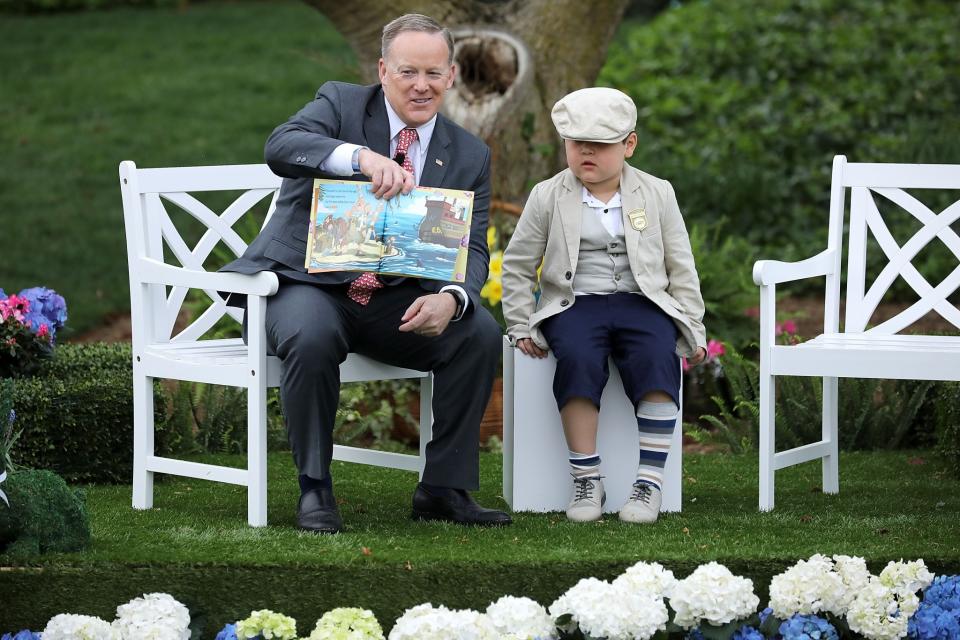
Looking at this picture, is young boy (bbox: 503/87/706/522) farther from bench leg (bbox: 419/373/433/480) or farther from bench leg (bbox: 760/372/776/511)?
bench leg (bbox: 419/373/433/480)

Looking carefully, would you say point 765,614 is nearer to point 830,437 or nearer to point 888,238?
point 830,437

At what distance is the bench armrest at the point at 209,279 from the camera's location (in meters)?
3.61

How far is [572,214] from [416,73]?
65cm

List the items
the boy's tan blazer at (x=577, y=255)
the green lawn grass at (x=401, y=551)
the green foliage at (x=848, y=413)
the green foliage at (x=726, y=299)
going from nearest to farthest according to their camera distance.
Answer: the green lawn grass at (x=401, y=551) → the boy's tan blazer at (x=577, y=255) → the green foliage at (x=848, y=413) → the green foliage at (x=726, y=299)

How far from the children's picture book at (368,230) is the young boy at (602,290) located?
42cm

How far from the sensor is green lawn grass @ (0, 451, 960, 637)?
3193mm

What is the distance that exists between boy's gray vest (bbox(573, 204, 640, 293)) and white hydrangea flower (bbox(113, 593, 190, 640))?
1.57m

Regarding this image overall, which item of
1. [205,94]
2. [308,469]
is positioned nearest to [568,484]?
[308,469]

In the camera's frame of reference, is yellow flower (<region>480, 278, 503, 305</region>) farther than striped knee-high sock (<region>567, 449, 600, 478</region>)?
Yes

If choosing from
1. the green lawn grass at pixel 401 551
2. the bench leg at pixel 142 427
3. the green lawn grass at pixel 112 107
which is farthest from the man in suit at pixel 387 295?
the green lawn grass at pixel 112 107

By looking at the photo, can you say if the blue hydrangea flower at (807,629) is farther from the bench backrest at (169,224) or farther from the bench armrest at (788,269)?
the bench backrest at (169,224)

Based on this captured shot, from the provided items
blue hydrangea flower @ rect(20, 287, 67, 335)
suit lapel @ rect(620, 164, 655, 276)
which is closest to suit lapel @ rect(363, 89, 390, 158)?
suit lapel @ rect(620, 164, 655, 276)

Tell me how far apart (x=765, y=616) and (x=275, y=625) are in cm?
118

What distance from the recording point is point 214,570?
126 inches
